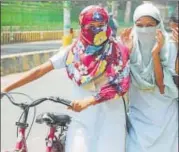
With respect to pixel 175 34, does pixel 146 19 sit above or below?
above

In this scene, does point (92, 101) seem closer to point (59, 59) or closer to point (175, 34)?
point (59, 59)

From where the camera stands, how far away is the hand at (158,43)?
320 cm

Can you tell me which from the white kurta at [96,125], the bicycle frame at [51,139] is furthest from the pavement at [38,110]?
the white kurta at [96,125]

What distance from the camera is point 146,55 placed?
3285mm

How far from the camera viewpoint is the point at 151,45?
3.30 m

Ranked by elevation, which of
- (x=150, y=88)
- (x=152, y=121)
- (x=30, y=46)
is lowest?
(x=30, y=46)

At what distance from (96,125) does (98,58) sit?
14.4 inches

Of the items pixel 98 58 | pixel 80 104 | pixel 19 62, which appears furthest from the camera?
pixel 19 62

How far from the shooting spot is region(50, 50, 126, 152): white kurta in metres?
2.88

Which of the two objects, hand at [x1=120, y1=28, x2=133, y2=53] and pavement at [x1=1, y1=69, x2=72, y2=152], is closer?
hand at [x1=120, y1=28, x2=133, y2=53]

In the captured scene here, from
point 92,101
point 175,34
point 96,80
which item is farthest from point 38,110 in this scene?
point 92,101

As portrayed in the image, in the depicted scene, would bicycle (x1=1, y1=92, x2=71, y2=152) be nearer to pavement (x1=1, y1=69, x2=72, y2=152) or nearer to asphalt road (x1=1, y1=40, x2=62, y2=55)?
pavement (x1=1, y1=69, x2=72, y2=152)

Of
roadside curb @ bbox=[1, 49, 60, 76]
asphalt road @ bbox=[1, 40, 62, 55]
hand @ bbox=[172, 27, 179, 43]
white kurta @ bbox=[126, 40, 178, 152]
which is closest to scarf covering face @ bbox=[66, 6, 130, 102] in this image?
white kurta @ bbox=[126, 40, 178, 152]

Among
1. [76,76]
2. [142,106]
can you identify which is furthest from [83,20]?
[142,106]
